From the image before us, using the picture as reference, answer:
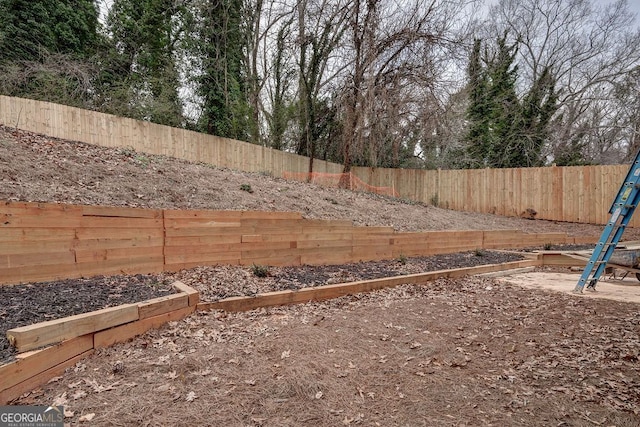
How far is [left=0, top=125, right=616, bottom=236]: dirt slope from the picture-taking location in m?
3.88

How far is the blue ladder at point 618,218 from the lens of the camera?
177 inches

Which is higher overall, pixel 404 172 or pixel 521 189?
pixel 404 172

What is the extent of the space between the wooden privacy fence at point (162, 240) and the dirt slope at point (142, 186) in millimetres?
449

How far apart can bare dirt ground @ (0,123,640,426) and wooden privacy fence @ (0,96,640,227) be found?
9.02ft

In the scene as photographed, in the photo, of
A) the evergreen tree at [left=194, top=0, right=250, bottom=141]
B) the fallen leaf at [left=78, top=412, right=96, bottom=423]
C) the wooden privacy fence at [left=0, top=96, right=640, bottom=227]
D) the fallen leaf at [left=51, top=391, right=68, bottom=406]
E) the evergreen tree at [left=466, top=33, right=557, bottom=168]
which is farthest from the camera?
the evergreen tree at [left=466, top=33, right=557, bottom=168]

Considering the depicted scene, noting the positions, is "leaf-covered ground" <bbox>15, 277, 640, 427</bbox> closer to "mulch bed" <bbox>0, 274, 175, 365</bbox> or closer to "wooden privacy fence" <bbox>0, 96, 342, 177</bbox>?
"mulch bed" <bbox>0, 274, 175, 365</bbox>

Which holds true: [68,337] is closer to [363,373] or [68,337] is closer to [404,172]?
[363,373]

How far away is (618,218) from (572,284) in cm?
127

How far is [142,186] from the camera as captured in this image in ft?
15.8

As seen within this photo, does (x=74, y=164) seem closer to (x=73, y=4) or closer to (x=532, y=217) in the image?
(x=73, y=4)

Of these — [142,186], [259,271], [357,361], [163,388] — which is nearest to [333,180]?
[142,186]

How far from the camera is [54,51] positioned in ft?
34.7

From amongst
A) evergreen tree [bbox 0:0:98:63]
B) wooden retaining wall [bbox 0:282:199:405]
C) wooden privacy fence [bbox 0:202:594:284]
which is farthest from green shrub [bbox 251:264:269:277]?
evergreen tree [bbox 0:0:98:63]

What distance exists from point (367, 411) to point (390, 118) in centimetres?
932
